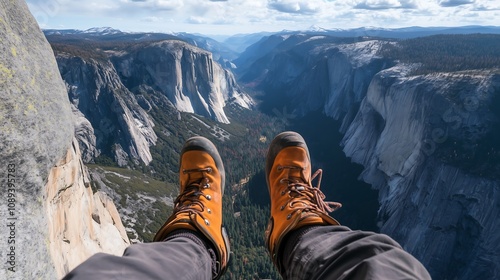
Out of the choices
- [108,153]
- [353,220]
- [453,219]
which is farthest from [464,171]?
[108,153]

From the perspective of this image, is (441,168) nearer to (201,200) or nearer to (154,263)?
(201,200)

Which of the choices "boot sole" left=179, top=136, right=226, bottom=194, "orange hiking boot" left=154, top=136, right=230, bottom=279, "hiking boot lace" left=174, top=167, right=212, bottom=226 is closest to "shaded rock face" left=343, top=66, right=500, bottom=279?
"boot sole" left=179, top=136, right=226, bottom=194

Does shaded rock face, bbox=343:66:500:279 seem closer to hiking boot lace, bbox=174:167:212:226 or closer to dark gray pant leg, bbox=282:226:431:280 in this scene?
hiking boot lace, bbox=174:167:212:226

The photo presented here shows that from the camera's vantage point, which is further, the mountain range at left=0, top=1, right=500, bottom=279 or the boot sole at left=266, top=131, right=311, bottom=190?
the boot sole at left=266, top=131, right=311, bottom=190

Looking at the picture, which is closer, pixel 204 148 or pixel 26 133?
pixel 26 133

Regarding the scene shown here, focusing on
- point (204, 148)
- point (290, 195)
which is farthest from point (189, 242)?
point (204, 148)

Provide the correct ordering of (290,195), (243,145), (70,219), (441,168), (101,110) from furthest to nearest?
(243,145)
(101,110)
(441,168)
(70,219)
(290,195)
